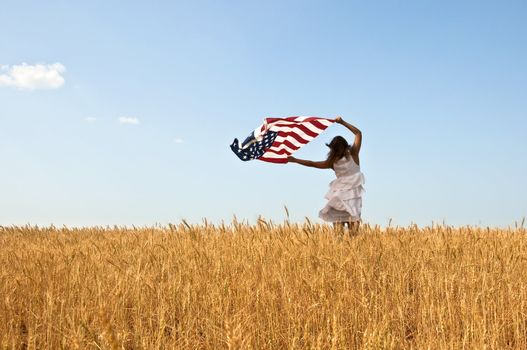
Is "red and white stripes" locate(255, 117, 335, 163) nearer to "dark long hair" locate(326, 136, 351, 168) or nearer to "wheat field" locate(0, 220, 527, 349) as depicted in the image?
"dark long hair" locate(326, 136, 351, 168)

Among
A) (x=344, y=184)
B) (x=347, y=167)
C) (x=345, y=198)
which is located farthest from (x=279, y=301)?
(x=347, y=167)

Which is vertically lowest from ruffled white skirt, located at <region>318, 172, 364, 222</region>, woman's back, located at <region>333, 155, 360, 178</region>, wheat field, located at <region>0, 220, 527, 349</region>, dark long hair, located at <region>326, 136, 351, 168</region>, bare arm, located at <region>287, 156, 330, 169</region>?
wheat field, located at <region>0, 220, 527, 349</region>

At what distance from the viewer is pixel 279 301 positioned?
12.1ft

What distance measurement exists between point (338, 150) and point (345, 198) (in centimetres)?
66

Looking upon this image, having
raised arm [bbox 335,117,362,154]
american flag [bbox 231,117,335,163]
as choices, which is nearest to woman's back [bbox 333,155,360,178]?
raised arm [bbox 335,117,362,154]

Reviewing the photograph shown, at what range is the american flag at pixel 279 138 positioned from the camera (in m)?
7.05

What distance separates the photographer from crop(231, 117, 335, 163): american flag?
7.05m

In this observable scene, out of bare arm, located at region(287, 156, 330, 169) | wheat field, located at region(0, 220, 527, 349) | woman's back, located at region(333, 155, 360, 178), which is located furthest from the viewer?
bare arm, located at region(287, 156, 330, 169)

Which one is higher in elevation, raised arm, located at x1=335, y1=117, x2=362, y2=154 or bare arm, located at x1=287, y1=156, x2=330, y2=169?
raised arm, located at x1=335, y1=117, x2=362, y2=154

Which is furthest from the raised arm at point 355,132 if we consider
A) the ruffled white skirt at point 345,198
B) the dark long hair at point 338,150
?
the ruffled white skirt at point 345,198

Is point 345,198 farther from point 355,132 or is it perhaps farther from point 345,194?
point 355,132

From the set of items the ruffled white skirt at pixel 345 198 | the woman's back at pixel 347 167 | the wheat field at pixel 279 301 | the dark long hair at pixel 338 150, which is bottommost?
the wheat field at pixel 279 301

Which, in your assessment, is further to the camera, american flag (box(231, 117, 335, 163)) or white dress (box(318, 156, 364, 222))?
american flag (box(231, 117, 335, 163))

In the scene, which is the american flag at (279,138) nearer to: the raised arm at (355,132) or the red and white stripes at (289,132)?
the red and white stripes at (289,132)
